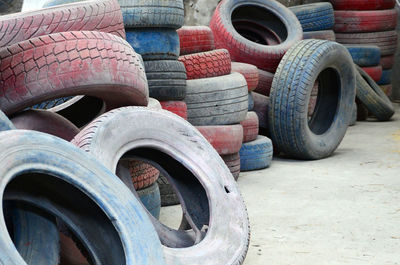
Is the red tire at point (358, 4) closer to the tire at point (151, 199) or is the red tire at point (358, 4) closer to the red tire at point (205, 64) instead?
the red tire at point (205, 64)

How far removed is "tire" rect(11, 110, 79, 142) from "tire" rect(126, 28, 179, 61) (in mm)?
1103

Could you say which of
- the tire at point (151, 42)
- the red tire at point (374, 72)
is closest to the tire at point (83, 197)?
the tire at point (151, 42)

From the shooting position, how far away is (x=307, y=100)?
5.39m

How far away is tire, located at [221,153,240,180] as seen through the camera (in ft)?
15.4

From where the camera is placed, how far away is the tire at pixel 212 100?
4.58 meters

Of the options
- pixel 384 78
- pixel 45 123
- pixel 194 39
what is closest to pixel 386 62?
pixel 384 78

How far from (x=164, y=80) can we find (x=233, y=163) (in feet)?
2.90

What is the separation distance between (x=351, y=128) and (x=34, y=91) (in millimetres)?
4891

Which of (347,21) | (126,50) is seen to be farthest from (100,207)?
(347,21)

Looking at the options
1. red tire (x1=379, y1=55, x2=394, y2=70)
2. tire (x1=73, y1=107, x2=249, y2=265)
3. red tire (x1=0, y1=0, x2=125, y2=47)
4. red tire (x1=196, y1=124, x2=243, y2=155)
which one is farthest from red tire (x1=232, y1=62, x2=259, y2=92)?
red tire (x1=379, y1=55, x2=394, y2=70)

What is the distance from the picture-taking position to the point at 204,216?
10.2ft

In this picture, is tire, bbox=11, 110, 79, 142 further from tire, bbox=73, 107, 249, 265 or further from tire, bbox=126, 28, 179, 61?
tire, bbox=126, 28, 179, 61

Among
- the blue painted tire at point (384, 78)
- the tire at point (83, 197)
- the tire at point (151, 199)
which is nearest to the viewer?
the tire at point (83, 197)

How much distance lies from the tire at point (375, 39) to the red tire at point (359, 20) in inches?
2.3
